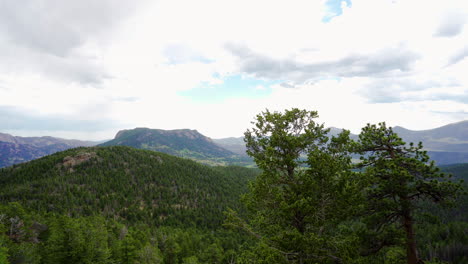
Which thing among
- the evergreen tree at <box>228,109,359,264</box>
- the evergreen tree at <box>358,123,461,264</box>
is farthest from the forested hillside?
the evergreen tree at <box>358,123,461,264</box>

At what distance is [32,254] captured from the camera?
3353 centimetres

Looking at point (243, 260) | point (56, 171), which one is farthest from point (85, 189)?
point (243, 260)

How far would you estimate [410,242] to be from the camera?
45.5 feet

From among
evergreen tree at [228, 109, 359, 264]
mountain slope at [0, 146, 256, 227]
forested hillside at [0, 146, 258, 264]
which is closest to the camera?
evergreen tree at [228, 109, 359, 264]

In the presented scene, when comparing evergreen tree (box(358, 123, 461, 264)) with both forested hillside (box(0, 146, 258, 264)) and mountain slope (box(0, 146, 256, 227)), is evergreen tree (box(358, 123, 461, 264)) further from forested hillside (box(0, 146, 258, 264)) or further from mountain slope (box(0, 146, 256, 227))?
mountain slope (box(0, 146, 256, 227))

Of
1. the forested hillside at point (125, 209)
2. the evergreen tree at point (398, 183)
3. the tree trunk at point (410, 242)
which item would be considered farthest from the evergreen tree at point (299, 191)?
the forested hillside at point (125, 209)

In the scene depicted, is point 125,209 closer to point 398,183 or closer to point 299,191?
point 299,191

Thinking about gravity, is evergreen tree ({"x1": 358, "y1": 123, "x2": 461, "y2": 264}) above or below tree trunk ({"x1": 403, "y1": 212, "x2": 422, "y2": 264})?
above

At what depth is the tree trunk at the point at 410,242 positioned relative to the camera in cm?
1381

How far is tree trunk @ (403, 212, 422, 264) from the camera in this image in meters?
13.8

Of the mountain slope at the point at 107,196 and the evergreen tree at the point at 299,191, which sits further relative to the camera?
the mountain slope at the point at 107,196

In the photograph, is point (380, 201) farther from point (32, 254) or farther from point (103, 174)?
point (103, 174)

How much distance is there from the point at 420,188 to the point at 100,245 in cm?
5099

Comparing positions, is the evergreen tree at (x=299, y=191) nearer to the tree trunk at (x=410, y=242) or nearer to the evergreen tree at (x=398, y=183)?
the evergreen tree at (x=398, y=183)
